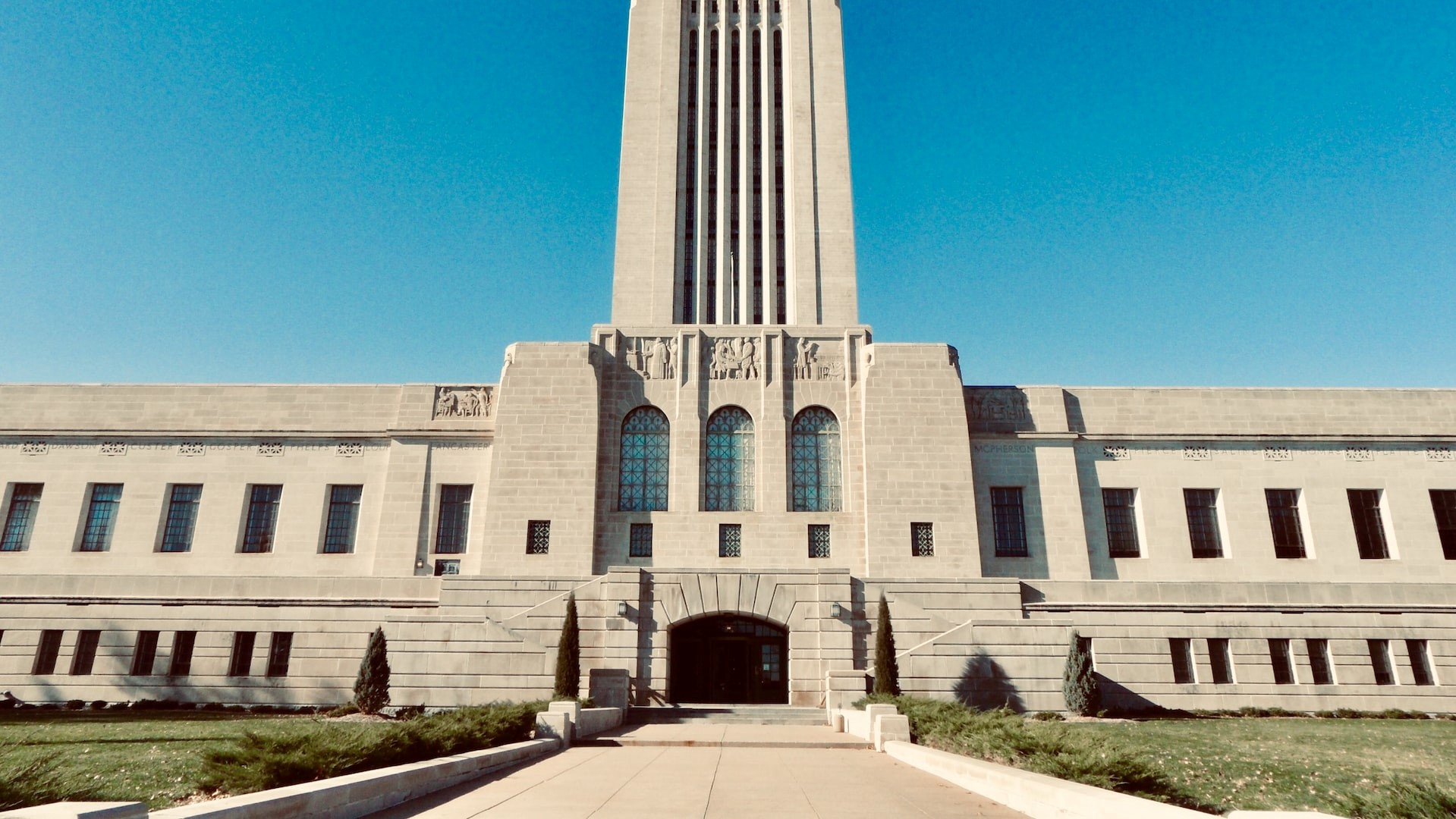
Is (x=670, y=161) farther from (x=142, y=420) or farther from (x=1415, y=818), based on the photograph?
(x=1415, y=818)

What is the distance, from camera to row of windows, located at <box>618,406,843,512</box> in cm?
3556

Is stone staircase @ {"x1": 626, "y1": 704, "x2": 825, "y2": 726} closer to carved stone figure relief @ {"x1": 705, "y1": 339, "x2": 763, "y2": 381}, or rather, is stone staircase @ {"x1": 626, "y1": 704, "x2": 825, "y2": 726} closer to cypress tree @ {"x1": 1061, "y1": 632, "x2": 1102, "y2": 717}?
cypress tree @ {"x1": 1061, "y1": 632, "x2": 1102, "y2": 717}

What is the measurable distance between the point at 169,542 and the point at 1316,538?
158 ft

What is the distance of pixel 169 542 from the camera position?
1404 inches

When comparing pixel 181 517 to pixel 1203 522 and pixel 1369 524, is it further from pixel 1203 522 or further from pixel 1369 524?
pixel 1369 524

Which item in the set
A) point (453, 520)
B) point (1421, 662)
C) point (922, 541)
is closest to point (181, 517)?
point (453, 520)

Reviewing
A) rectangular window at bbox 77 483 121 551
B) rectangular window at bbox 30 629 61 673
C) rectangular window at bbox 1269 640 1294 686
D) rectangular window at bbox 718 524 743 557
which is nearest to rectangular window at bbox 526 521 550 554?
rectangular window at bbox 718 524 743 557

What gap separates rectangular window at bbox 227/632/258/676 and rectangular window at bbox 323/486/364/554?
552 centimetres

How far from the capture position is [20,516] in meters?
35.9

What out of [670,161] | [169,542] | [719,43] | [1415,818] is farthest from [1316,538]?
[169,542]

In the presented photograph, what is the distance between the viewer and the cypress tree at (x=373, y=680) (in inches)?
1033

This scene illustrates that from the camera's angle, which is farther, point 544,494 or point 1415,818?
point 544,494

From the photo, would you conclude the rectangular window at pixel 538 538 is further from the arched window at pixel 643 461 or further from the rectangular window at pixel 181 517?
the rectangular window at pixel 181 517

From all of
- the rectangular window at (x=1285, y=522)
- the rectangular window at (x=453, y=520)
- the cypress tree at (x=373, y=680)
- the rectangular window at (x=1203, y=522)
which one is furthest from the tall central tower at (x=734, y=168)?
the cypress tree at (x=373, y=680)
